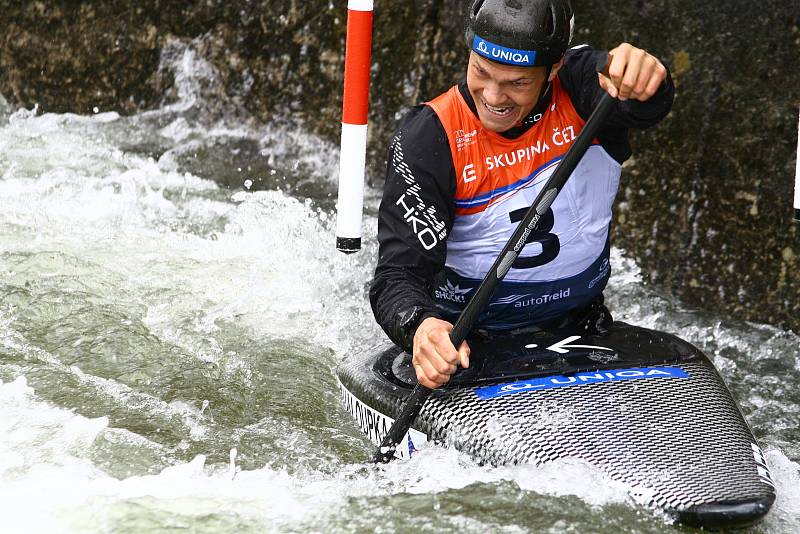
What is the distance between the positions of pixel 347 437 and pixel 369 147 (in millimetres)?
2697

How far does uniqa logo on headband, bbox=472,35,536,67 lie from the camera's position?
280 centimetres

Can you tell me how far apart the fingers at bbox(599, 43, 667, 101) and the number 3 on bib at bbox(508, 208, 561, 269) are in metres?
0.43

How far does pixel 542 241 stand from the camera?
10.0ft

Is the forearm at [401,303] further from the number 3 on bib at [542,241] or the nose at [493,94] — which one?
the nose at [493,94]

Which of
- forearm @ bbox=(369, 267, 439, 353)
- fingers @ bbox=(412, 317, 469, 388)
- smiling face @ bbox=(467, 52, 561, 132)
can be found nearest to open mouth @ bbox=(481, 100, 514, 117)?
smiling face @ bbox=(467, 52, 561, 132)

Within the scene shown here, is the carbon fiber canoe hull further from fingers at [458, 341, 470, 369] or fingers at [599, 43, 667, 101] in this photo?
fingers at [599, 43, 667, 101]

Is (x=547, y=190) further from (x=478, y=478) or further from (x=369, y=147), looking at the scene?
(x=369, y=147)

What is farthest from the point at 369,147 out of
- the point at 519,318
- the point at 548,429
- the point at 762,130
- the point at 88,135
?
the point at 548,429

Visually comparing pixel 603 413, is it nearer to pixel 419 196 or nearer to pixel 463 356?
pixel 463 356

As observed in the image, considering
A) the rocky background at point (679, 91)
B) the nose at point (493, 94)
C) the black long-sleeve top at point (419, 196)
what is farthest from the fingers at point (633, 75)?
the rocky background at point (679, 91)

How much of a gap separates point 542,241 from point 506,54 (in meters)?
0.57

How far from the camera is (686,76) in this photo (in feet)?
15.7

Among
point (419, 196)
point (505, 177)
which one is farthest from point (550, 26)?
point (419, 196)

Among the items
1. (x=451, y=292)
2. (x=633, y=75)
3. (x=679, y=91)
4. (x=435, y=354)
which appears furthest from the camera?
(x=679, y=91)
